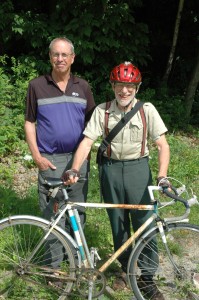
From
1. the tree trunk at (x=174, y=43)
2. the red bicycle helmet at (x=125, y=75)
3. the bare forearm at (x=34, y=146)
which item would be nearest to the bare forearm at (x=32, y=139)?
the bare forearm at (x=34, y=146)

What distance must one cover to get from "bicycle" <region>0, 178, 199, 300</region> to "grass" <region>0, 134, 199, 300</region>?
0.41m

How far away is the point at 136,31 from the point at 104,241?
5886 millimetres

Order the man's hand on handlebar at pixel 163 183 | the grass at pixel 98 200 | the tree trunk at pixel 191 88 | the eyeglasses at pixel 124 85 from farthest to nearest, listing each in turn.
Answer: the tree trunk at pixel 191 88 < the grass at pixel 98 200 < the eyeglasses at pixel 124 85 < the man's hand on handlebar at pixel 163 183

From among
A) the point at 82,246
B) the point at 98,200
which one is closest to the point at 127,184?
the point at 82,246

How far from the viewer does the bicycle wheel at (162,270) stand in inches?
130

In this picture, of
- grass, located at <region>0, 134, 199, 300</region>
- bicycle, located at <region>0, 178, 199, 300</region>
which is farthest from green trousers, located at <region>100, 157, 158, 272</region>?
grass, located at <region>0, 134, 199, 300</region>

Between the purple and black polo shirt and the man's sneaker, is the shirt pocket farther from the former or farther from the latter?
the man's sneaker

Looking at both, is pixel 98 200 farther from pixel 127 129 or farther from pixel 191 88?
pixel 191 88

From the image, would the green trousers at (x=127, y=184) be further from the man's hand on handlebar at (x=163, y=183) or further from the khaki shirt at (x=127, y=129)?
the man's hand on handlebar at (x=163, y=183)

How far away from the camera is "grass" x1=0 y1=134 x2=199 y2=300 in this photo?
14.4 feet

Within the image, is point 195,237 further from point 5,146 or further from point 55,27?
point 55,27

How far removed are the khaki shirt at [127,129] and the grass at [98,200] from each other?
137cm

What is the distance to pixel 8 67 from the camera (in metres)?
9.02

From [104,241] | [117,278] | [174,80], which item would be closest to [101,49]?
[174,80]
